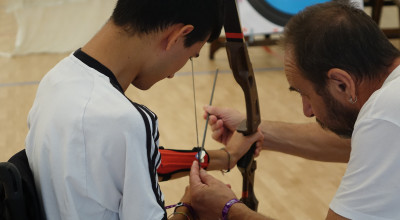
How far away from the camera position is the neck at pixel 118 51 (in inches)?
43.1

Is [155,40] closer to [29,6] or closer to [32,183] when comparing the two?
[32,183]

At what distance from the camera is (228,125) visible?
6.20ft

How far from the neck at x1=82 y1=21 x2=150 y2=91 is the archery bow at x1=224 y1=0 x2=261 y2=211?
0.40m

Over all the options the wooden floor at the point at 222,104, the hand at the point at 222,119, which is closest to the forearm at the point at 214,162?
the hand at the point at 222,119

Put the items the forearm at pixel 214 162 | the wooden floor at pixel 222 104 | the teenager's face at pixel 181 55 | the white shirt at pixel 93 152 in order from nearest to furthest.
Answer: the white shirt at pixel 93 152 → the teenager's face at pixel 181 55 → the forearm at pixel 214 162 → the wooden floor at pixel 222 104

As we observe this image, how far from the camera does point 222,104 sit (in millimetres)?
3064

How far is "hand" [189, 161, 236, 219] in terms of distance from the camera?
1.48 m

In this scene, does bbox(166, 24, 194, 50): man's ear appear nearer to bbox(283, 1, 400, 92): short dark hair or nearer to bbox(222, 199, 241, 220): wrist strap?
bbox(283, 1, 400, 92): short dark hair

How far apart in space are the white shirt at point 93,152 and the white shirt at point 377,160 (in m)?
0.40

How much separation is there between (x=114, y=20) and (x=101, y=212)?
397 millimetres

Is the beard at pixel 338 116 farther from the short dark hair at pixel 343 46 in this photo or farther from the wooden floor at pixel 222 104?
the wooden floor at pixel 222 104

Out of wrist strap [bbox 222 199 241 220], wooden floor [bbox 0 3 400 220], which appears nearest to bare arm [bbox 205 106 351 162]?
wooden floor [bbox 0 3 400 220]

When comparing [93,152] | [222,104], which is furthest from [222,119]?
[222,104]

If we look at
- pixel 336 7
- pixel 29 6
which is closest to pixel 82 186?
pixel 336 7
